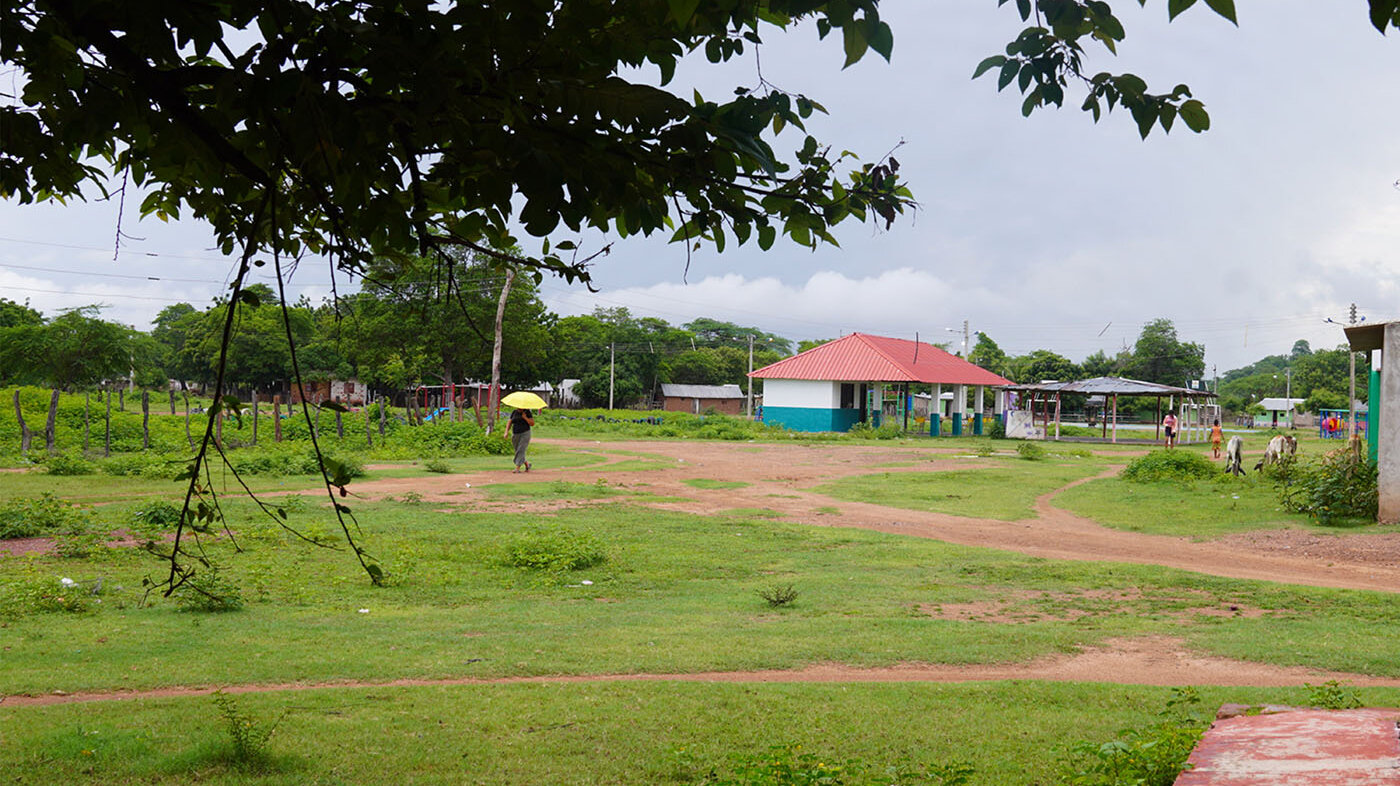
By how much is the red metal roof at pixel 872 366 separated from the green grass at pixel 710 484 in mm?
27129

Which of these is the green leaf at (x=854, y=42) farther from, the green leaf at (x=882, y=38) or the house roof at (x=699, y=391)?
the house roof at (x=699, y=391)

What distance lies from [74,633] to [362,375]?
184 ft

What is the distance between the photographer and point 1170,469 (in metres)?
23.4

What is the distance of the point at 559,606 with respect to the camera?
9086 millimetres

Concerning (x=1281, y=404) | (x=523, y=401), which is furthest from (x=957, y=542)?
(x=1281, y=404)

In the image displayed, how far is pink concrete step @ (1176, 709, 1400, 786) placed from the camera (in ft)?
10.6

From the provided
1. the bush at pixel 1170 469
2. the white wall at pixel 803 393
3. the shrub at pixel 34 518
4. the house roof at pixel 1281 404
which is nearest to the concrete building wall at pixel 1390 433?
the bush at pixel 1170 469

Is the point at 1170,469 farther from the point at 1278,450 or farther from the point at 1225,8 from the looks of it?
the point at 1225,8

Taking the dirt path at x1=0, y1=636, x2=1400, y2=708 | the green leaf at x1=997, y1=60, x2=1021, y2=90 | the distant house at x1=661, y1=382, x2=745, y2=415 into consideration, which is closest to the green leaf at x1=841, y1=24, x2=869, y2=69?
the green leaf at x1=997, y1=60, x2=1021, y2=90

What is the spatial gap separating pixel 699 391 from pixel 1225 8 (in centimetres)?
7905

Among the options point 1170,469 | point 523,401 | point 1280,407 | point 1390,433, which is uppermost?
point 1280,407

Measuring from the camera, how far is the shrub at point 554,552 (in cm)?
1086

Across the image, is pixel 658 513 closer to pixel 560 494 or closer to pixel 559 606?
pixel 560 494

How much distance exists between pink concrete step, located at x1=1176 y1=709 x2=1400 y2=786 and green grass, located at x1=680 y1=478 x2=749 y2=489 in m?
16.7
